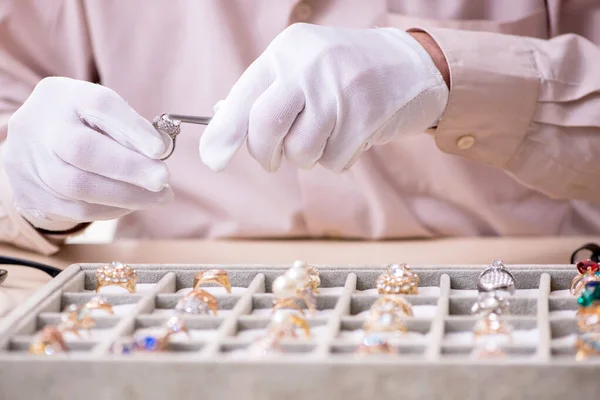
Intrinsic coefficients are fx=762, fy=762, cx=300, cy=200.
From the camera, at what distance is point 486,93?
85 centimetres

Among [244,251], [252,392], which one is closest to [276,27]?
[244,251]

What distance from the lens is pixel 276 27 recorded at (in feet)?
3.29

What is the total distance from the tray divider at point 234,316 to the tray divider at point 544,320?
0.66 feet

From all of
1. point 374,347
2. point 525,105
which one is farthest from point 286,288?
point 525,105

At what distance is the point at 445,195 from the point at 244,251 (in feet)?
0.93

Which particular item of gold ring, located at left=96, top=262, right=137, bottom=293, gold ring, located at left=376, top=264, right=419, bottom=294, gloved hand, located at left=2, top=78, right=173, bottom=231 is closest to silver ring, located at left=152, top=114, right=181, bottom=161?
gloved hand, located at left=2, top=78, right=173, bottom=231

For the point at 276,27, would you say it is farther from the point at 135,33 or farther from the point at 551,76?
the point at 551,76

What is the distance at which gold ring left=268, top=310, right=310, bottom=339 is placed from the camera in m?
0.50

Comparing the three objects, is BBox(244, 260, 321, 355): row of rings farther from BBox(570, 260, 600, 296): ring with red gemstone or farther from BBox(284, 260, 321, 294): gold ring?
BBox(570, 260, 600, 296): ring with red gemstone

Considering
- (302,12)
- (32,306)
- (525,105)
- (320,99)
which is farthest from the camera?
(302,12)

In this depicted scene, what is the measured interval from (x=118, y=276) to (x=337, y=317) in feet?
0.64

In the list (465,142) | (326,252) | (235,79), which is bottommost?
(326,252)

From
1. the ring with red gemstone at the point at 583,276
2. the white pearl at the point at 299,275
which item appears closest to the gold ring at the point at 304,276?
the white pearl at the point at 299,275

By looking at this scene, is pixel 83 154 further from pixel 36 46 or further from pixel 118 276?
pixel 36 46
